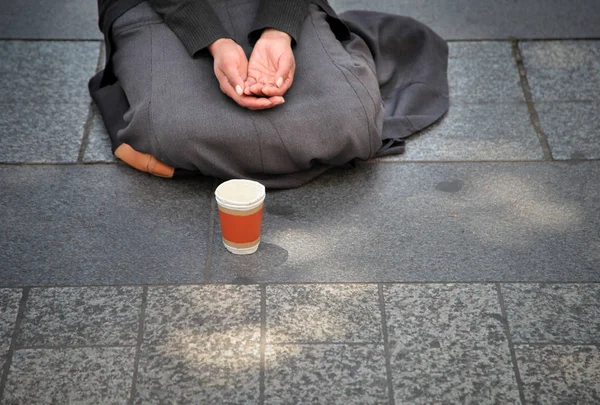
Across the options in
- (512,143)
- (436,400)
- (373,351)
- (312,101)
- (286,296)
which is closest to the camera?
(436,400)

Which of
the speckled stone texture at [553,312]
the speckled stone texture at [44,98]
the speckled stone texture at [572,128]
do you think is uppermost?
the speckled stone texture at [553,312]

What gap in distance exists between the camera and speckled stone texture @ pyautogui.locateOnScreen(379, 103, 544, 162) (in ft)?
12.4

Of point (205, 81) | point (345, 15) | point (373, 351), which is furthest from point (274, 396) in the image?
point (345, 15)

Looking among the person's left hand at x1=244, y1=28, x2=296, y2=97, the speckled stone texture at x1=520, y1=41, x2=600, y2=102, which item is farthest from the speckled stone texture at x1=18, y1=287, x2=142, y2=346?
the speckled stone texture at x1=520, y1=41, x2=600, y2=102

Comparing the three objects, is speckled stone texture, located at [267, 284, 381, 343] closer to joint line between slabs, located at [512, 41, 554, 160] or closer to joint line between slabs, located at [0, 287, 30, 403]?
joint line between slabs, located at [0, 287, 30, 403]

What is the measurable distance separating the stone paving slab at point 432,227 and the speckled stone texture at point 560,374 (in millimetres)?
379

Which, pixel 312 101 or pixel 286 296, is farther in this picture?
pixel 312 101

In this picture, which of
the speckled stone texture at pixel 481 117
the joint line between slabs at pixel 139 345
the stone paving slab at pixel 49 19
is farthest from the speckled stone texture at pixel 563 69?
the stone paving slab at pixel 49 19

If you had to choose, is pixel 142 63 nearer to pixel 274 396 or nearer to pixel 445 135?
pixel 445 135

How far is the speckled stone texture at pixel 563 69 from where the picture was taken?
13.8 feet

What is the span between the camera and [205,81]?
11.6 feet

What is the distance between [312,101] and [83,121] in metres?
1.22

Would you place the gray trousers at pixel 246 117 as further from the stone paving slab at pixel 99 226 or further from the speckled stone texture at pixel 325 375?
the speckled stone texture at pixel 325 375

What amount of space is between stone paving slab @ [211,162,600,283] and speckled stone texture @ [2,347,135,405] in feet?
1.82
